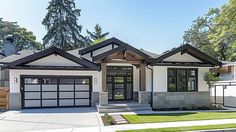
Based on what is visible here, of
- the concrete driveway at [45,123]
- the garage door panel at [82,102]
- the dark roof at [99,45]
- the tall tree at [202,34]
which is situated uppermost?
the tall tree at [202,34]

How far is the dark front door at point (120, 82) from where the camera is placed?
732 inches

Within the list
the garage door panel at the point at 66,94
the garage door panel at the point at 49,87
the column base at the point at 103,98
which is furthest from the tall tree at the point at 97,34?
the column base at the point at 103,98

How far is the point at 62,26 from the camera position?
4475 centimetres

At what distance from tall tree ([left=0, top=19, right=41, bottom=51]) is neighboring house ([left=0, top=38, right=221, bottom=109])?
32169mm

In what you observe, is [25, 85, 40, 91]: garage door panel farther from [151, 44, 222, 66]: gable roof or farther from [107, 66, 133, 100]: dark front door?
[151, 44, 222, 66]: gable roof

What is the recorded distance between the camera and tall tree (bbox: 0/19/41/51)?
48156 millimetres

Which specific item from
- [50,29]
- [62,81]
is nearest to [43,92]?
[62,81]

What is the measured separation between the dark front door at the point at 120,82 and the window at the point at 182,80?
3.14 meters

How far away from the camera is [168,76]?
682 inches

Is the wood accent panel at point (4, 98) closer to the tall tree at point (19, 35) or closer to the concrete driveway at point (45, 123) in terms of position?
the concrete driveway at point (45, 123)

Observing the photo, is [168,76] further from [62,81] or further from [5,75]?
[5,75]

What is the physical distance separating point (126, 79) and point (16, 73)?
7718mm

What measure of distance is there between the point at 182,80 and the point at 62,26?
3170 centimetres

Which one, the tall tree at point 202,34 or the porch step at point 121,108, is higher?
the tall tree at point 202,34
